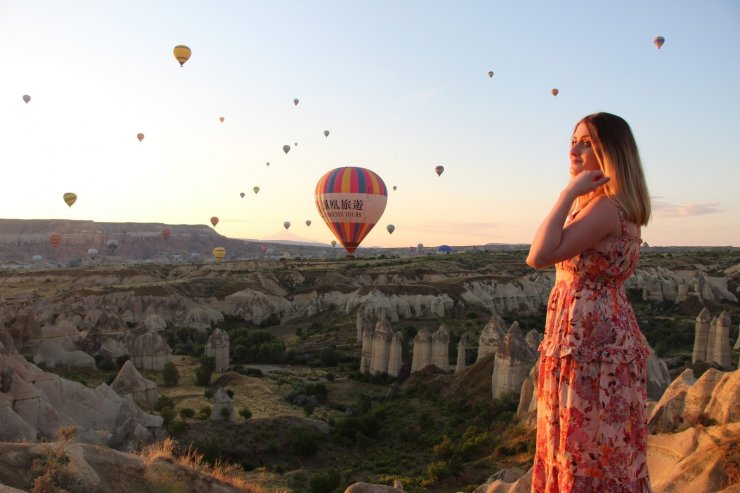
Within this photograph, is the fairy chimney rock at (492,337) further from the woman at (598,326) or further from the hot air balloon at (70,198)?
the hot air balloon at (70,198)

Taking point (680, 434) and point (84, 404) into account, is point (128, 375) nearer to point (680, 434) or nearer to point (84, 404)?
point (84, 404)

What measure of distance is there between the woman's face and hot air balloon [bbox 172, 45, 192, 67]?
50.5 metres

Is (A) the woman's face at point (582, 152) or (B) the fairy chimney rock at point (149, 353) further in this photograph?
(B) the fairy chimney rock at point (149, 353)

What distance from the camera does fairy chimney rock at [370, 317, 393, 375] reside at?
37719mm

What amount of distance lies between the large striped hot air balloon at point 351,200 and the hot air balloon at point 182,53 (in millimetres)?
15455

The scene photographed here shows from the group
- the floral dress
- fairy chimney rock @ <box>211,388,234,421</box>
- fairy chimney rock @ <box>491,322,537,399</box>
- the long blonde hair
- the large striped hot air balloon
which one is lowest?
fairy chimney rock @ <box>211,388,234,421</box>

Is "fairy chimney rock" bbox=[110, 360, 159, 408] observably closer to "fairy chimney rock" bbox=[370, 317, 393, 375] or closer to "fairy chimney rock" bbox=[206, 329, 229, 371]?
"fairy chimney rock" bbox=[206, 329, 229, 371]

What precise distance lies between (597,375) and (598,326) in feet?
0.94

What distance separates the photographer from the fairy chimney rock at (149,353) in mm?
39250

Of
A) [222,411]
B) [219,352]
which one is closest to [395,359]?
[219,352]

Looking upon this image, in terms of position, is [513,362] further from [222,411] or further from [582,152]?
[582,152]

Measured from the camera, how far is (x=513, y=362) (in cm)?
2561

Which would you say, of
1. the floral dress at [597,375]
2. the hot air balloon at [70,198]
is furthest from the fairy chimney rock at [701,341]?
the hot air balloon at [70,198]

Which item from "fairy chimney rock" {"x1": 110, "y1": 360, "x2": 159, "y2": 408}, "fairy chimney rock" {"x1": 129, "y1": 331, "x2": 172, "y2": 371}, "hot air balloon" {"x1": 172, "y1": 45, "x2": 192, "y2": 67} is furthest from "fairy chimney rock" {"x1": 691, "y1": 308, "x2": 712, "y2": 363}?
"hot air balloon" {"x1": 172, "y1": 45, "x2": 192, "y2": 67}
